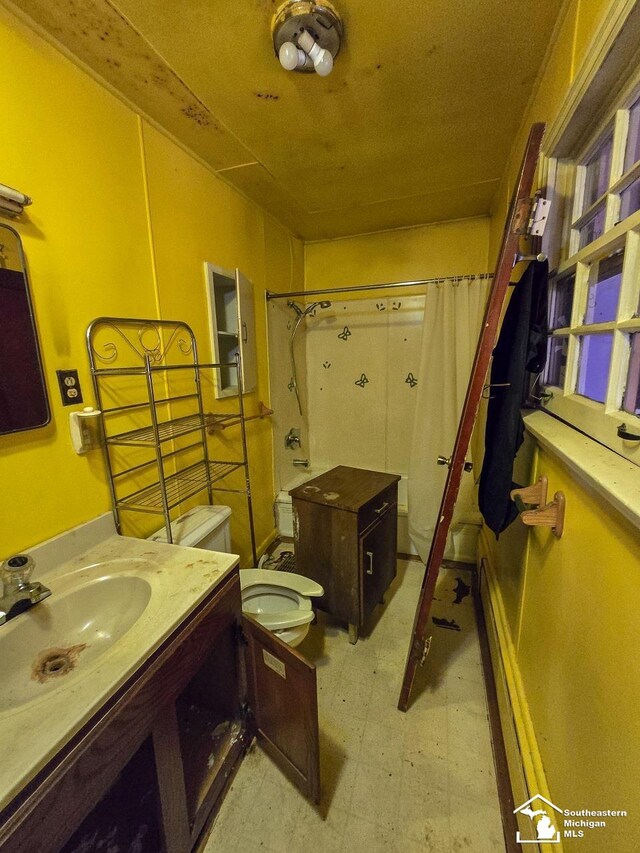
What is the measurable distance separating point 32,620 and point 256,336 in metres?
1.69

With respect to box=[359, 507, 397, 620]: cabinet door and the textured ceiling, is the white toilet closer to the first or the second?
box=[359, 507, 397, 620]: cabinet door

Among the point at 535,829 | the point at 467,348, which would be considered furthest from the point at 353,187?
the point at 535,829

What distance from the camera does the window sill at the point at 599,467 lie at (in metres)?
0.53

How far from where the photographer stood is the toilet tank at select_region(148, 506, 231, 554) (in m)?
1.33

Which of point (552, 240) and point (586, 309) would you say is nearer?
Answer: point (586, 309)

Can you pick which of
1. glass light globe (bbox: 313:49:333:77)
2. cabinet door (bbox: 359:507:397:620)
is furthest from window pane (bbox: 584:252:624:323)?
cabinet door (bbox: 359:507:397:620)

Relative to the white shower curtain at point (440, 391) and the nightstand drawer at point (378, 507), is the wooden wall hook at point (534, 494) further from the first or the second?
the white shower curtain at point (440, 391)

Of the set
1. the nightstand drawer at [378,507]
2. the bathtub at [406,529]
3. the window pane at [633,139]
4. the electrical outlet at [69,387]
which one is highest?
the window pane at [633,139]

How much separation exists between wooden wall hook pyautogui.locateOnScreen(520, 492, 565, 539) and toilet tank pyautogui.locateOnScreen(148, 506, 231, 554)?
3.74 ft

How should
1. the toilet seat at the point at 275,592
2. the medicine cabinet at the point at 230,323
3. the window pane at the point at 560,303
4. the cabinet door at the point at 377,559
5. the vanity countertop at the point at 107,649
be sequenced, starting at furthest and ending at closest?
the medicine cabinet at the point at 230,323
the cabinet door at the point at 377,559
the toilet seat at the point at 275,592
the window pane at the point at 560,303
the vanity countertop at the point at 107,649

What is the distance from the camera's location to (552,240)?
1.13 metres

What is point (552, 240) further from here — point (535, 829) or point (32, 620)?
point (32, 620)

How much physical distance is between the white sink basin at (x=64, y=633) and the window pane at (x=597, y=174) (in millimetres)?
1627

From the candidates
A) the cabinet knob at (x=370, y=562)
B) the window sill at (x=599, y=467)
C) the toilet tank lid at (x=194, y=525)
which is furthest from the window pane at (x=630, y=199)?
the toilet tank lid at (x=194, y=525)
